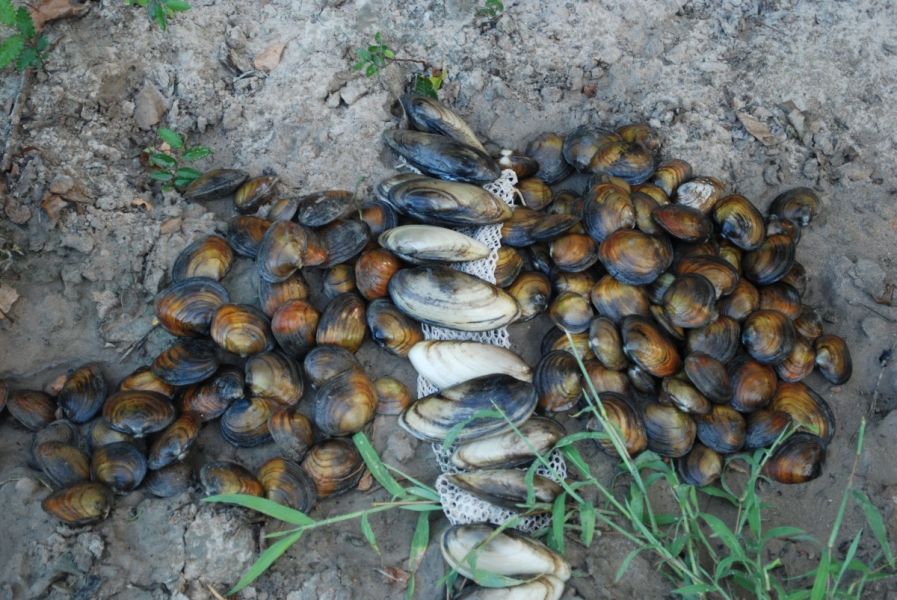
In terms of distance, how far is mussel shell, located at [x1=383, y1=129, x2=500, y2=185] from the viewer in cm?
345

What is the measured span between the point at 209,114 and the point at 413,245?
1.49 meters

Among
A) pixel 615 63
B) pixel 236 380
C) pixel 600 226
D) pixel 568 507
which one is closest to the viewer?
pixel 568 507

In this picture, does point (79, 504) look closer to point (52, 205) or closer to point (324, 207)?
point (52, 205)

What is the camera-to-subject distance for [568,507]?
282 centimetres

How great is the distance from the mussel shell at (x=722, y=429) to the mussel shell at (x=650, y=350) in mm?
251

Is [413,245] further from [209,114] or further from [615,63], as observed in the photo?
[615,63]

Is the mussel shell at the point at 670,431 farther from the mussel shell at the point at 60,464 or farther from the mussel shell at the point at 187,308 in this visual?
the mussel shell at the point at 60,464

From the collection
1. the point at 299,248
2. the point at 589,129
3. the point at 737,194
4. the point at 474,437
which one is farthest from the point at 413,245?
the point at 737,194

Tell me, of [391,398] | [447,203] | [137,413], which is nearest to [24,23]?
[137,413]

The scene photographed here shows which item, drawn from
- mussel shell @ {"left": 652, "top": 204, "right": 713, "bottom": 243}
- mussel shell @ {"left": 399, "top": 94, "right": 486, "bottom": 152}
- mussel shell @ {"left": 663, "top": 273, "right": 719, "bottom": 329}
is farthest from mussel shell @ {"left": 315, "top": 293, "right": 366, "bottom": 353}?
mussel shell @ {"left": 652, "top": 204, "right": 713, "bottom": 243}

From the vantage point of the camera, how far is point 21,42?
3.35m

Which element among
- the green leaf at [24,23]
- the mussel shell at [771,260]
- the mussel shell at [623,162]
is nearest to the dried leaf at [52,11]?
the green leaf at [24,23]

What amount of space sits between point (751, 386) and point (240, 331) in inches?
91.9

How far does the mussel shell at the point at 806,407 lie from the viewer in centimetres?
305
